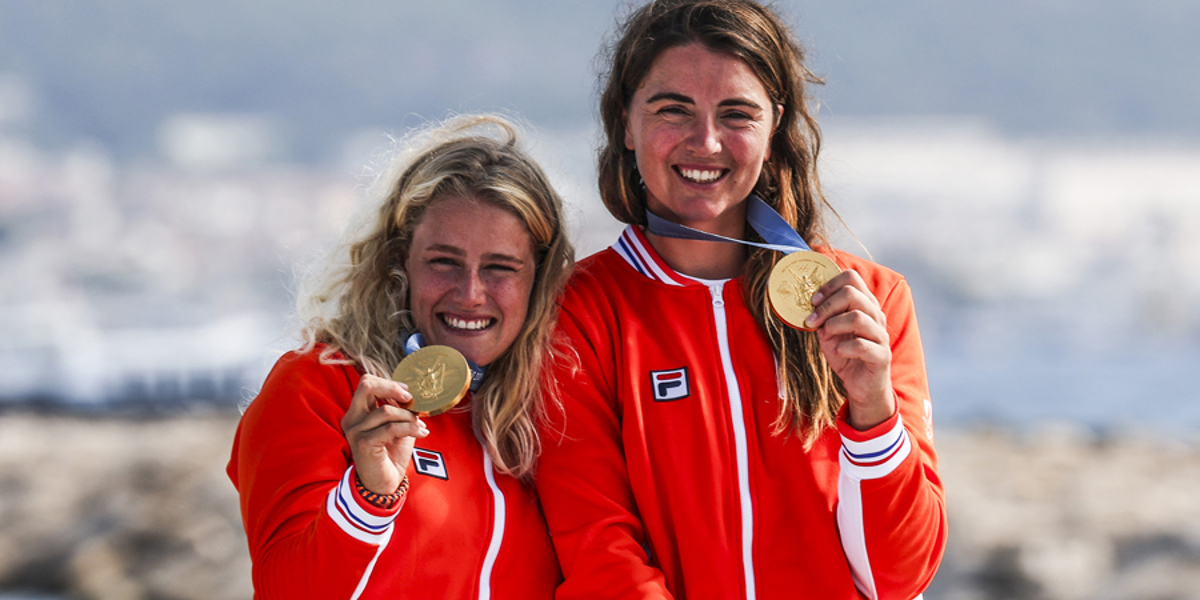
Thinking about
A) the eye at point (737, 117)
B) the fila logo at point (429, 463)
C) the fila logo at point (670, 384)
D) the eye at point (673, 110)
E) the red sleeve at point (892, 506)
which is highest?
the eye at point (673, 110)

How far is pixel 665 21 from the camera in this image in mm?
2547

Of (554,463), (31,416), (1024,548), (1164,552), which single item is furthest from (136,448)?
(1164,552)

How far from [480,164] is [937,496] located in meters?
1.39

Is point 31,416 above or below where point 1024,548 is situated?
above

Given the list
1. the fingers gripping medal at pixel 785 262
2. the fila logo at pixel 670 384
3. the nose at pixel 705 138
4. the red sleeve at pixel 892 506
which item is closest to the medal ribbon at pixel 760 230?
the fingers gripping medal at pixel 785 262

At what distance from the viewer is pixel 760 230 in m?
2.60

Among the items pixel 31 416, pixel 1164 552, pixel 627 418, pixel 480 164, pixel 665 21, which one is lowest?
pixel 1164 552

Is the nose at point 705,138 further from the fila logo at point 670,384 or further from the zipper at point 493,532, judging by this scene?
the zipper at point 493,532

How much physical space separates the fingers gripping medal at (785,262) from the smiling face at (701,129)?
7 centimetres

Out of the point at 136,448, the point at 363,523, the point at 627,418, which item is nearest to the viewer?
the point at 363,523

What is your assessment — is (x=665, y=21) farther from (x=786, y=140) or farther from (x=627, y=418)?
(x=627, y=418)

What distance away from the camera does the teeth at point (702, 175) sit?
2494 millimetres

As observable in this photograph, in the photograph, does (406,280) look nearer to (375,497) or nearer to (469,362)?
(469,362)

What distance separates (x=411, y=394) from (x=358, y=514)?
28cm
